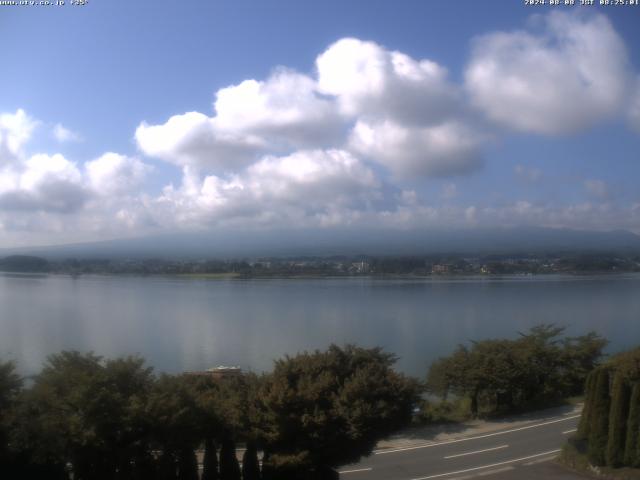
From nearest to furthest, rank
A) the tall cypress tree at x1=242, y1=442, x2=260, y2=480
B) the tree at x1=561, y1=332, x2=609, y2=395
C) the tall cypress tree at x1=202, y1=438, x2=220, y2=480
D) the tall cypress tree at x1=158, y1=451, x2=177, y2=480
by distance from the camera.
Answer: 1. the tall cypress tree at x1=158, y1=451, x2=177, y2=480
2. the tall cypress tree at x1=202, y1=438, x2=220, y2=480
3. the tall cypress tree at x1=242, y1=442, x2=260, y2=480
4. the tree at x1=561, y1=332, x2=609, y2=395

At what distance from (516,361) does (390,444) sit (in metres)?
4.18

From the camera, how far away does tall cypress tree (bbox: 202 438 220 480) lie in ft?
20.2

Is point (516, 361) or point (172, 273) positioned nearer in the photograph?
point (516, 361)

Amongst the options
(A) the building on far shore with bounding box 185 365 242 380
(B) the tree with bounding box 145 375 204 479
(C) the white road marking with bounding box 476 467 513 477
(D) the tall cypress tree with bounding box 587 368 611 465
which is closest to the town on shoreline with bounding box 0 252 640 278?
(A) the building on far shore with bounding box 185 365 242 380

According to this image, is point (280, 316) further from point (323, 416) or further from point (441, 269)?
point (441, 269)

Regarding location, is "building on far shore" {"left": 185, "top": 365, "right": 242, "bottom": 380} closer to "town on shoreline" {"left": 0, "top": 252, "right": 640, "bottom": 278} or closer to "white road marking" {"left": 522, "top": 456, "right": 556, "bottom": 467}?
"white road marking" {"left": 522, "top": 456, "right": 556, "bottom": 467}

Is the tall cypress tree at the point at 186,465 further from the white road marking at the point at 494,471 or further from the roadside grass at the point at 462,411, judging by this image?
the roadside grass at the point at 462,411

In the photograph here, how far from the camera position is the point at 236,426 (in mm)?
6441

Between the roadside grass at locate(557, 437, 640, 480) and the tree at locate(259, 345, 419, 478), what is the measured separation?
2568mm

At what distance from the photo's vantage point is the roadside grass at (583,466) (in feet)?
22.9

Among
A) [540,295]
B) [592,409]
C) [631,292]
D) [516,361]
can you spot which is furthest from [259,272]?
[592,409]

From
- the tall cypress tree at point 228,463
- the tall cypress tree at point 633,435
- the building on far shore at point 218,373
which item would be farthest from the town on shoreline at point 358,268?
the tall cypress tree at point 228,463

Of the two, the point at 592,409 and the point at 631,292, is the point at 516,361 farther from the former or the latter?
the point at 631,292

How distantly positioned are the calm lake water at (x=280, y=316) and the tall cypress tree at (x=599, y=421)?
9.56 metres
